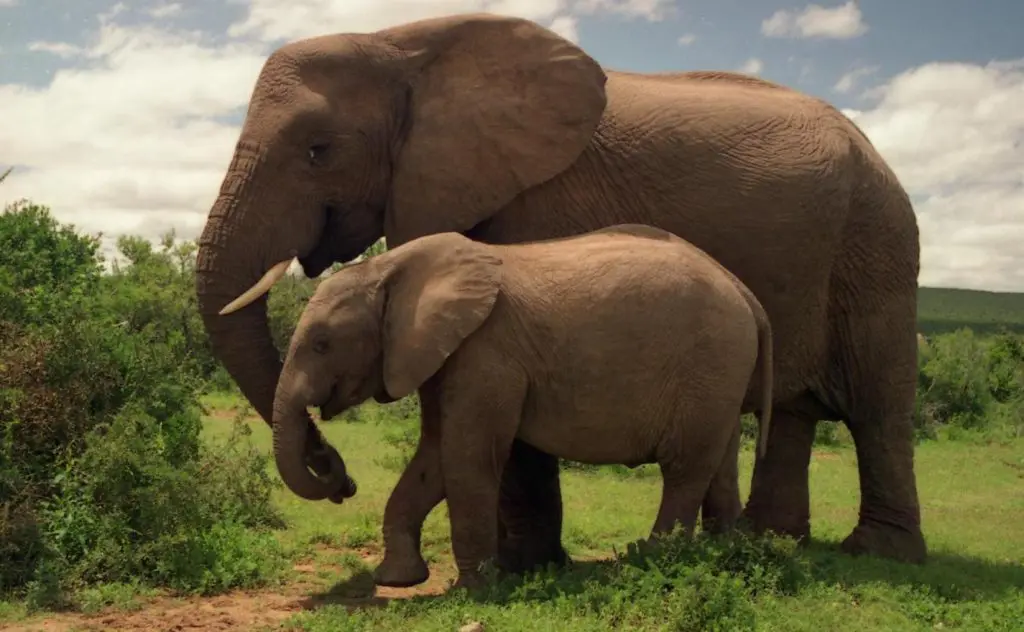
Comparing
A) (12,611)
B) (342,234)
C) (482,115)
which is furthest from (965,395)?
(12,611)

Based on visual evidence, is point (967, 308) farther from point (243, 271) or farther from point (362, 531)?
point (243, 271)

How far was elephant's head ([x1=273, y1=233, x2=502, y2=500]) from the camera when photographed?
563 cm

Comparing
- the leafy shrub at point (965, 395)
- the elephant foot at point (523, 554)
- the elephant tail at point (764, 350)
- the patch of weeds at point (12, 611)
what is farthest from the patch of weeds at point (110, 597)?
A: the leafy shrub at point (965, 395)

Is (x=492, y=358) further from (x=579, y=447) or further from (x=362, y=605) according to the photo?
(x=362, y=605)

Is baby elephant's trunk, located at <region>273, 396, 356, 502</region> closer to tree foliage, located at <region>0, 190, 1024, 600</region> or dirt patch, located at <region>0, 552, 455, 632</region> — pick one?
dirt patch, located at <region>0, 552, 455, 632</region>

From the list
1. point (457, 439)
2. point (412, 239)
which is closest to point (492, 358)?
point (457, 439)

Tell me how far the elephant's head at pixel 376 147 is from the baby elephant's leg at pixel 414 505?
66 cm

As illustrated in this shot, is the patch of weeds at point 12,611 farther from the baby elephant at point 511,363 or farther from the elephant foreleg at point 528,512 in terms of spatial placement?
the elephant foreleg at point 528,512

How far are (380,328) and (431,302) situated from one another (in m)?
0.37

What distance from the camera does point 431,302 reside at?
5672mm

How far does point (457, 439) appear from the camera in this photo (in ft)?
18.5

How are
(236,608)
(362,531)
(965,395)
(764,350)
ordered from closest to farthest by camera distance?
(236,608), (764,350), (362,531), (965,395)

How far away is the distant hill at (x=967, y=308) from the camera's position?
267 feet

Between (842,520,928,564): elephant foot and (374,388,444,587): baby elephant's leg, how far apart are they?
3485 mm
